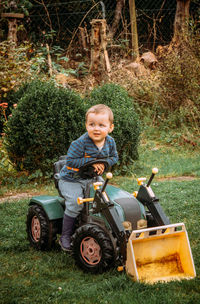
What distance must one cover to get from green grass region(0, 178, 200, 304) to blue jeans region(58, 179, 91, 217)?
0.44 m

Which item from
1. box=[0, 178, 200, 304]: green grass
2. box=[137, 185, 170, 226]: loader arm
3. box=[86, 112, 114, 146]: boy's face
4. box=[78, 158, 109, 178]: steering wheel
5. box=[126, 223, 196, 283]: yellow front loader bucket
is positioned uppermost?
box=[86, 112, 114, 146]: boy's face

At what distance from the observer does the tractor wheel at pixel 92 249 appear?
3316 millimetres

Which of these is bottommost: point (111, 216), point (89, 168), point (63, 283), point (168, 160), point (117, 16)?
point (168, 160)

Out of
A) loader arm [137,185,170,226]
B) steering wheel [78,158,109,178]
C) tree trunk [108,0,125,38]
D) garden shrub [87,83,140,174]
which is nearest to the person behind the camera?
loader arm [137,185,170,226]

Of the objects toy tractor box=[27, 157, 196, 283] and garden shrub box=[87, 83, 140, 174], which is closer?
toy tractor box=[27, 157, 196, 283]

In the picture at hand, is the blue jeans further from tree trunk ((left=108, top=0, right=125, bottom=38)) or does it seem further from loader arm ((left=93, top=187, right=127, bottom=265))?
tree trunk ((left=108, top=0, right=125, bottom=38))

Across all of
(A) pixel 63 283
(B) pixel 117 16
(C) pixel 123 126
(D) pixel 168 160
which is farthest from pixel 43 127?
(B) pixel 117 16

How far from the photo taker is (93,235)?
3.38 m

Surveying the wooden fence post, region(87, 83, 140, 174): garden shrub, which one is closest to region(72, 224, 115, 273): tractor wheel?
region(87, 83, 140, 174): garden shrub

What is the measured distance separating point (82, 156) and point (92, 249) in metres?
0.84

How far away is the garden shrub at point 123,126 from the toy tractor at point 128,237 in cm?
347

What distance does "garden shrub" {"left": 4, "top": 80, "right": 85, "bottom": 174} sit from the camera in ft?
22.2

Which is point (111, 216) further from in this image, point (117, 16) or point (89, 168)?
point (117, 16)

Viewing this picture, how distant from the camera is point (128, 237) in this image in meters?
3.26
